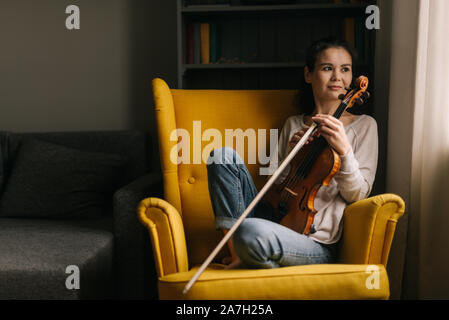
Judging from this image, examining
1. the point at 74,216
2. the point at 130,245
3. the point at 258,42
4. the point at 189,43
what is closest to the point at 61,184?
the point at 74,216

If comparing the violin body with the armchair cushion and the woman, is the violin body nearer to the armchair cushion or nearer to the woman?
the woman

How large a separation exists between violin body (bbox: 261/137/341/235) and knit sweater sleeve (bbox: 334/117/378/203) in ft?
0.16

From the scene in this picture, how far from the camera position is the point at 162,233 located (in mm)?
1221

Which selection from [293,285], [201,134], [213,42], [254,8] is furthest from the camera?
[213,42]

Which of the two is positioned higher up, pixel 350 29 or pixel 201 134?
pixel 350 29

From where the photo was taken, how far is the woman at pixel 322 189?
113 centimetres

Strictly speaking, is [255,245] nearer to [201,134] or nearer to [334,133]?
[334,133]

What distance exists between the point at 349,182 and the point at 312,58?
0.48m

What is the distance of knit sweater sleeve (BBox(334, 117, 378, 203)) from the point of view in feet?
4.06

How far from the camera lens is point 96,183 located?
1829 millimetres

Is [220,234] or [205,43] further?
[205,43]

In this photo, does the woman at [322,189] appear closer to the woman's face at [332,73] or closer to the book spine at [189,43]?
the woman's face at [332,73]
